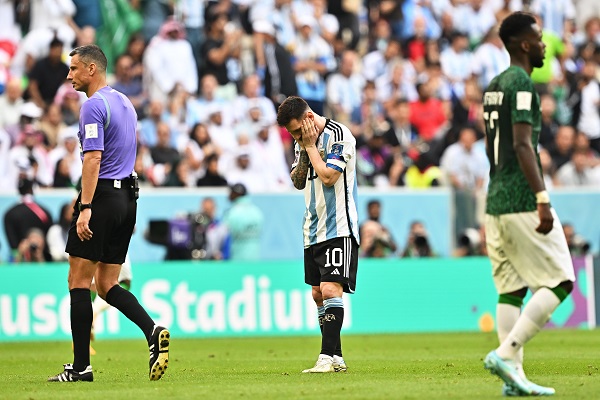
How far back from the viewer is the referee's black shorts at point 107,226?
10.3 meters

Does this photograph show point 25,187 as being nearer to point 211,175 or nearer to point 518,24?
point 211,175

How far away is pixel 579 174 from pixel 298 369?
44.0 feet

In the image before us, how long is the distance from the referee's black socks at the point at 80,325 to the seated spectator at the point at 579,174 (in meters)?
15.3

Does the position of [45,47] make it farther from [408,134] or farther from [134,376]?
[134,376]

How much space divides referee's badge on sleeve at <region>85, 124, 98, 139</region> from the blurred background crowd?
10.1 metres

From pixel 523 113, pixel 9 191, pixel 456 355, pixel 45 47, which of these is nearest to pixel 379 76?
pixel 45 47

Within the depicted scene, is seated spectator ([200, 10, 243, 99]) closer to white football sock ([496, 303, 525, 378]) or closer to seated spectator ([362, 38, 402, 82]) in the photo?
seated spectator ([362, 38, 402, 82])

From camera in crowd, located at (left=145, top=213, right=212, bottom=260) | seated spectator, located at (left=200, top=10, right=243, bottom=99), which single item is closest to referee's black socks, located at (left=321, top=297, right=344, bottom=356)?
camera in crowd, located at (left=145, top=213, right=212, bottom=260)

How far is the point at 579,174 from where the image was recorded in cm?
2439

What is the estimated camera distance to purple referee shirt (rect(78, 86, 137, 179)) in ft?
33.8

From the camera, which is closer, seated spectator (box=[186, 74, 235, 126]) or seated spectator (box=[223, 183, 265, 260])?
seated spectator (box=[223, 183, 265, 260])

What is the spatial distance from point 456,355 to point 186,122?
33.9 feet

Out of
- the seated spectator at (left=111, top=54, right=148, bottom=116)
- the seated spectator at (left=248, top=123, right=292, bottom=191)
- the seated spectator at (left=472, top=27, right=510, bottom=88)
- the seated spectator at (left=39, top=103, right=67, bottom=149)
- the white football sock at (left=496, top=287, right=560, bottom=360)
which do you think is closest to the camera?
the white football sock at (left=496, top=287, right=560, bottom=360)

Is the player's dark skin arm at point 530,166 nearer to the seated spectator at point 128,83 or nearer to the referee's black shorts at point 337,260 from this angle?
the referee's black shorts at point 337,260
